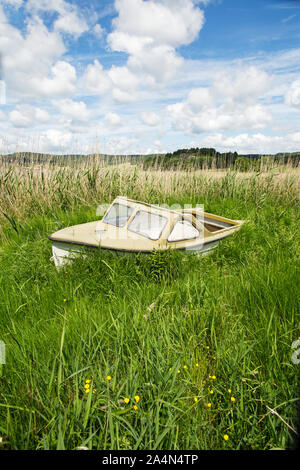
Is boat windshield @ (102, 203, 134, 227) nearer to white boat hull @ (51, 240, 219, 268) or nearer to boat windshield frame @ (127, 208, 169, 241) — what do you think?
boat windshield frame @ (127, 208, 169, 241)

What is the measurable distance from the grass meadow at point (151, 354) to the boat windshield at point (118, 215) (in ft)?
2.48

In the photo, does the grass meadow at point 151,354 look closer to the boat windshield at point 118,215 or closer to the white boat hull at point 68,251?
the white boat hull at point 68,251

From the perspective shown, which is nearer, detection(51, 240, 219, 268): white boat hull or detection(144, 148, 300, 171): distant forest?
detection(51, 240, 219, 268): white boat hull

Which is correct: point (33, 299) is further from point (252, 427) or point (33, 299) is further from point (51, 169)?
point (51, 169)

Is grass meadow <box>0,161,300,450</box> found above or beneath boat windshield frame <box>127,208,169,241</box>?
beneath

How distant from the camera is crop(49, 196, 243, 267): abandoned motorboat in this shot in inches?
138

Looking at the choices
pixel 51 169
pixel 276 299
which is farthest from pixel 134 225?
pixel 51 169

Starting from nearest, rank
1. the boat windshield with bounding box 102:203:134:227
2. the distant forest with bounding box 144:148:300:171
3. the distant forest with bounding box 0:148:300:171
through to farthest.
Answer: the boat windshield with bounding box 102:203:134:227 < the distant forest with bounding box 0:148:300:171 < the distant forest with bounding box 144:148:300:171

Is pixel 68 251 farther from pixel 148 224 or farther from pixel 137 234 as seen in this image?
pixel 148 224

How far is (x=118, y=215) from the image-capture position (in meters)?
4.22

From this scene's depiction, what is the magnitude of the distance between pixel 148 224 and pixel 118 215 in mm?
654

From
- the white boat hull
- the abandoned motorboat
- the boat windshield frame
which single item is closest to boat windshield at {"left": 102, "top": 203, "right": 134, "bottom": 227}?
the abandoned motorboat

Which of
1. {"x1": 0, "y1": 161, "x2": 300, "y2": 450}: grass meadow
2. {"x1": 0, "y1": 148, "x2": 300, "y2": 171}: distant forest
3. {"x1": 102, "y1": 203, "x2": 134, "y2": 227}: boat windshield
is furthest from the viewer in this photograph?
{"x1": 0, "y1": 148, "x2": 300, "y2": 171}: distant forest

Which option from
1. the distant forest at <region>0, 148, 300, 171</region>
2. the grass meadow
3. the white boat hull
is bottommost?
the grass meadow
